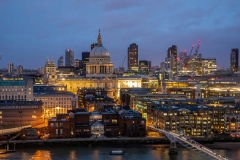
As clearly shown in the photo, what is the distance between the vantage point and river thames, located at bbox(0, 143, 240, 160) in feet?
86.3

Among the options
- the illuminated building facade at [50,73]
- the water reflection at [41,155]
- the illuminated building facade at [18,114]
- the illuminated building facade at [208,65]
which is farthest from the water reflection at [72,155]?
the illuminated building facade at [208,65]

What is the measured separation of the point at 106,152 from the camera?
2816 centimetres

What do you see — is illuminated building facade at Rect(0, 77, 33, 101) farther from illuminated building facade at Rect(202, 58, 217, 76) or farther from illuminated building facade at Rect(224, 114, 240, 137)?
illuminated building facade at Rect(202, 58, 217, 76)

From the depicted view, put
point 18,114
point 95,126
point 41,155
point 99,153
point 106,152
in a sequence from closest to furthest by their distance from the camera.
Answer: point 41,155 < point 99,153 < point 106,152 < point 95,126 < point 18,114

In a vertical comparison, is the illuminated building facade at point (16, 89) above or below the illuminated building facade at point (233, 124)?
above

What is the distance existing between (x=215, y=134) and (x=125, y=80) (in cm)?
3309

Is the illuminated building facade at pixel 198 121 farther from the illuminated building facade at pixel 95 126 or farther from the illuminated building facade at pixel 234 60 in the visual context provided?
the illuminated building facade at pixel 234 60

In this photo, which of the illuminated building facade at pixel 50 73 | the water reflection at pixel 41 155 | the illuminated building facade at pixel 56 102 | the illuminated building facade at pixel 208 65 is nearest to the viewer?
the water reflection at pixel 41 155

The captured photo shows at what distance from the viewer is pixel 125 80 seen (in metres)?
66.5

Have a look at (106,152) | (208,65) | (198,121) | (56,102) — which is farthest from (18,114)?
(208,65)

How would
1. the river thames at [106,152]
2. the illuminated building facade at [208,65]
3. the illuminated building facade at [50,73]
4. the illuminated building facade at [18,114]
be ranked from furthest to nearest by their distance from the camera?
the illuminated building facade at [208,65], the illuminated building facade at [50,73], the illuminated building facade at [18,114], the river thames at [106,152]

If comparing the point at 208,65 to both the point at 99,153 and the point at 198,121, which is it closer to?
the point at 198,121

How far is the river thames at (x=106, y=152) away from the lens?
26297mm

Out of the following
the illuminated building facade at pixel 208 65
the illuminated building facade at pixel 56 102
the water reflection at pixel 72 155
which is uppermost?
the illuminated building facade at pixel 208 65
